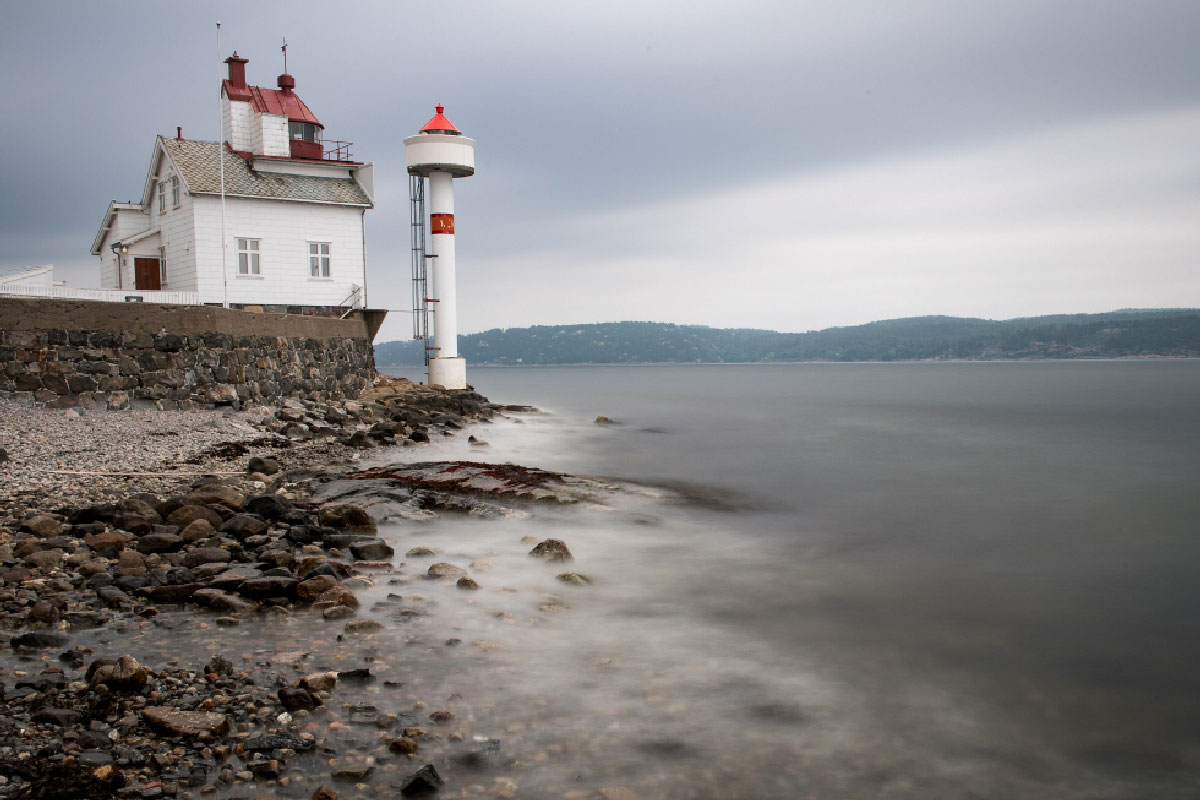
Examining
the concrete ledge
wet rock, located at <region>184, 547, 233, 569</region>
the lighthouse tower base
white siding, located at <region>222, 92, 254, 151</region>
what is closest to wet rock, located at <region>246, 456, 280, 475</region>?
wet rock, located at <region>184, 547, 233, 569</region>

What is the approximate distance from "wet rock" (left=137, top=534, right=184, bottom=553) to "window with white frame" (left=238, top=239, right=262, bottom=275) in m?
18.9

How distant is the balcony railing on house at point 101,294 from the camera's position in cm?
1934

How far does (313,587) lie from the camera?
6.71m

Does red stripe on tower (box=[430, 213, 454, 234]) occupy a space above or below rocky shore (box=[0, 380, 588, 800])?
above

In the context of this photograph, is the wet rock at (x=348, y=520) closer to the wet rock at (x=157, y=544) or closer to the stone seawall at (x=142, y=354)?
the wet rock at (x=157, y=544)

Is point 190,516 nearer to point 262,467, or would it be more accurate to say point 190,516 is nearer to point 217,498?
point 217,498

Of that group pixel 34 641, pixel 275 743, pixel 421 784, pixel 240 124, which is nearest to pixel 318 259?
pixel 240 124

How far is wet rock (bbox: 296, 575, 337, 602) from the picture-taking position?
262 inches

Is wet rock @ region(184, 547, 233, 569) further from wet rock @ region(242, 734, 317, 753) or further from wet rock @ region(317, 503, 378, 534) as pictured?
wet rock @ region(242, 734, 317, 753)

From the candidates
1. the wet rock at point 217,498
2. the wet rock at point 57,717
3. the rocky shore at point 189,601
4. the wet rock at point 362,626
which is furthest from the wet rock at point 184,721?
the wet rock at point 217,498

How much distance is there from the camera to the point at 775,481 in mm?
17141

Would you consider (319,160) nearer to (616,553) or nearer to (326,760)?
(616,553)

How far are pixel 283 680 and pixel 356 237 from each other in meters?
23.4

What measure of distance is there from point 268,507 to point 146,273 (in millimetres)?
20952
